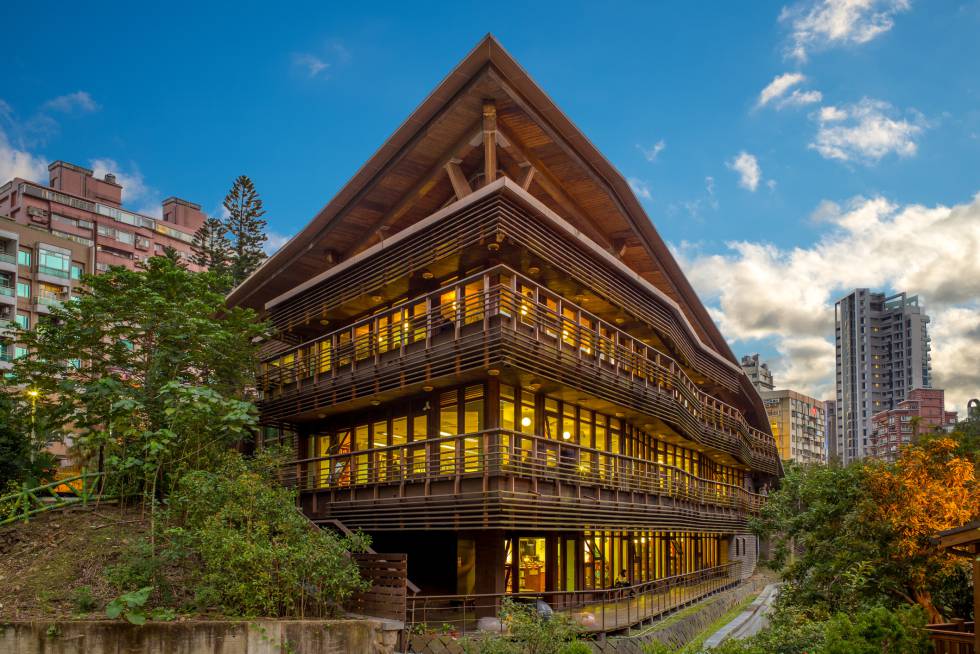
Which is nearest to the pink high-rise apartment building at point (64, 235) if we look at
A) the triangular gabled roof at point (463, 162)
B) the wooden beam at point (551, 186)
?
the triangular gabled roof at point (463, 162)

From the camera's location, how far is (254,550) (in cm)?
1534

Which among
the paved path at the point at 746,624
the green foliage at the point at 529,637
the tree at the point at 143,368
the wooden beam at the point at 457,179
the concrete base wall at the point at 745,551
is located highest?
the wooden beam at the point at 457,179

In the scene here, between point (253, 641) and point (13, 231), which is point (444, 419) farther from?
point (13, 231)

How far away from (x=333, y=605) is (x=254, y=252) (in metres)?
45.3

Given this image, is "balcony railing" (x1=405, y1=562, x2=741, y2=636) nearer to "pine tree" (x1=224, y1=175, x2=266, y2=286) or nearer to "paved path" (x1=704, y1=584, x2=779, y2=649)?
"paved path" (x1=704, y1=584, x2=779, y2=649)

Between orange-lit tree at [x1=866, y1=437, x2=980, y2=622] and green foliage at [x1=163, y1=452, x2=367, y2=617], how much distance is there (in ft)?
35.8

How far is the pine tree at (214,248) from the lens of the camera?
188ft

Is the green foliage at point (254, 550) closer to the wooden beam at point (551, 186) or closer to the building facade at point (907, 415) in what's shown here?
the wooden beam at point (551, 186)

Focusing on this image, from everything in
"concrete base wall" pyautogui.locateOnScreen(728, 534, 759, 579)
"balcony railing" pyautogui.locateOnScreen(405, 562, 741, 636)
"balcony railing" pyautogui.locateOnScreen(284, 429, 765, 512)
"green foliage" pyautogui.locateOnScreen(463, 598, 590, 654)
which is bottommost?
"concrete base wall" pyautogui.locateOnScreen(728, 534, 759, 579)

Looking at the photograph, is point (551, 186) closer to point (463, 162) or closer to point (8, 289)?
point (463, 162)

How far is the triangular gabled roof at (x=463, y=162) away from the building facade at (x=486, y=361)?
68 millimetres

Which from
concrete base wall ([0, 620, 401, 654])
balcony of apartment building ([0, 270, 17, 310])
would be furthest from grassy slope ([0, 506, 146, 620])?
balcony of apartment building ([0, 270, 17, 310])

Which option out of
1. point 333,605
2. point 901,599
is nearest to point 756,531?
point 901,599

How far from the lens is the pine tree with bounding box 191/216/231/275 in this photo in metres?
57.4
